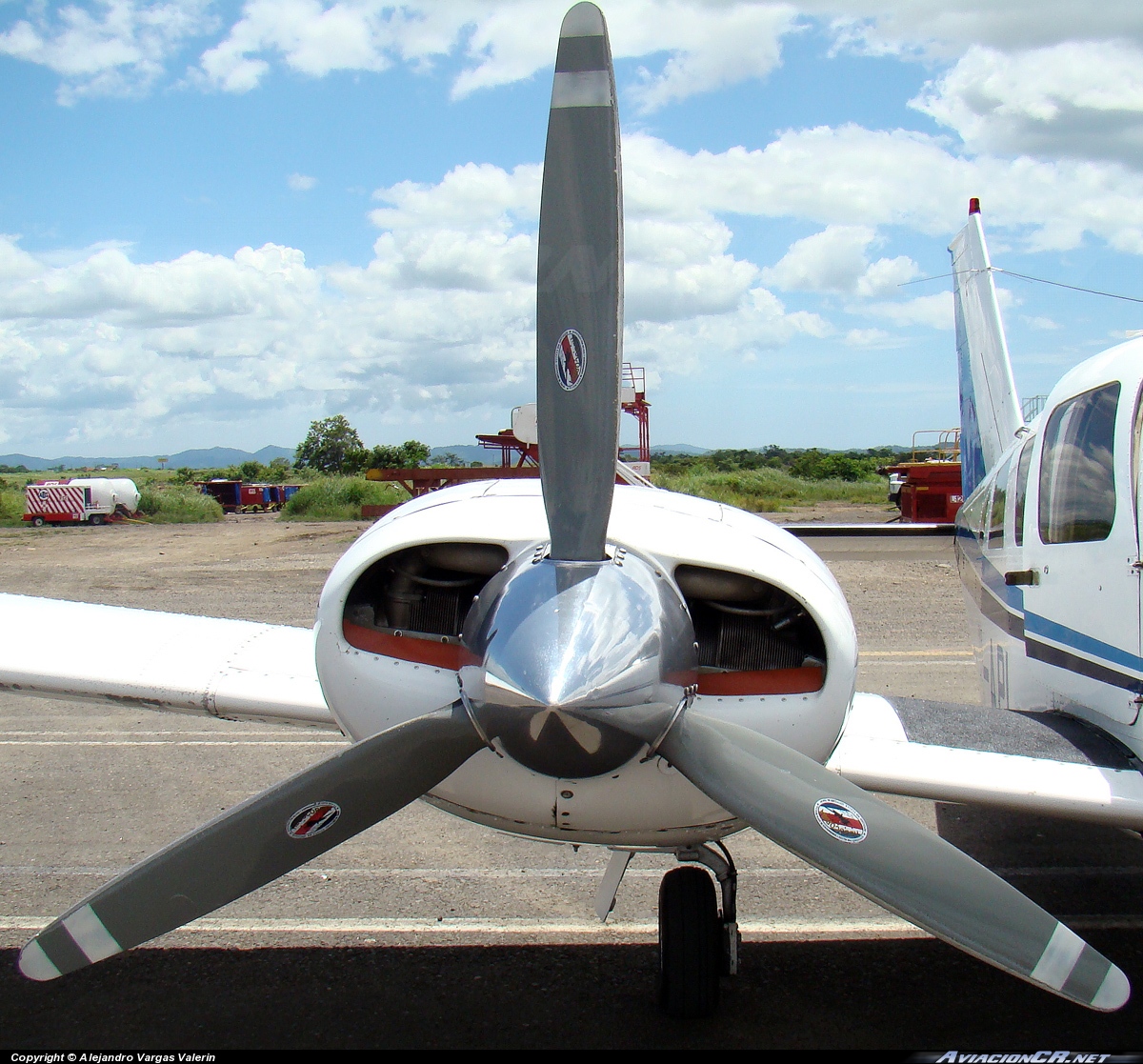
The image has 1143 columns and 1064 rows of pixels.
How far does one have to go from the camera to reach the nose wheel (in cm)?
326

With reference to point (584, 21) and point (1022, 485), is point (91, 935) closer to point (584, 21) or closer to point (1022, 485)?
point (584, 21)

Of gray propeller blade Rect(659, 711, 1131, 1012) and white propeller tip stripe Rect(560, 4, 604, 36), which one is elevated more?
white propeller tip stripe Rect(560, 4, 604, 36)

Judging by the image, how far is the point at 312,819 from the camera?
2.57 m

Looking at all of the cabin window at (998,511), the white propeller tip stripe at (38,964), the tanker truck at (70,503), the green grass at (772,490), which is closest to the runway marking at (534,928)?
the white propeller tip stripe at (38,964)

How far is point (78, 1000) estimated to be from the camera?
3.55 meters

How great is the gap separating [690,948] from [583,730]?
4.56ft

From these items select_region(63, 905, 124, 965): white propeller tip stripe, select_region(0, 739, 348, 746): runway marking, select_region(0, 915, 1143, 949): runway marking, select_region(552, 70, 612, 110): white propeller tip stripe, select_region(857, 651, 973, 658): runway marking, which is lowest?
select_region(0, 915, 1143, 949): runway marking

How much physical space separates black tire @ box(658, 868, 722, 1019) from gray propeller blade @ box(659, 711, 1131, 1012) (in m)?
0.94

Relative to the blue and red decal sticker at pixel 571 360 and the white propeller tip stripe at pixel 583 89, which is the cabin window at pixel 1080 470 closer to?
the blue and red decal sticker at pixel 571 360

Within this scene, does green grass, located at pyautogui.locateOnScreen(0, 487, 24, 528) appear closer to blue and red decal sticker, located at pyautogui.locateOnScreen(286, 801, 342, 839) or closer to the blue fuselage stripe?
the blue fuselage stripe

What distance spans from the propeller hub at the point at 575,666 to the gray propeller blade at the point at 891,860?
0.64 ft

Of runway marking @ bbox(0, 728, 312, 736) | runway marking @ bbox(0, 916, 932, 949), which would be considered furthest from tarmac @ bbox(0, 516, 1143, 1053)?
runway marking @ bbox(0, 728, 312, 736)

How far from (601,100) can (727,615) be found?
159 cm

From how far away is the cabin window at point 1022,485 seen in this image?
4570 mm
